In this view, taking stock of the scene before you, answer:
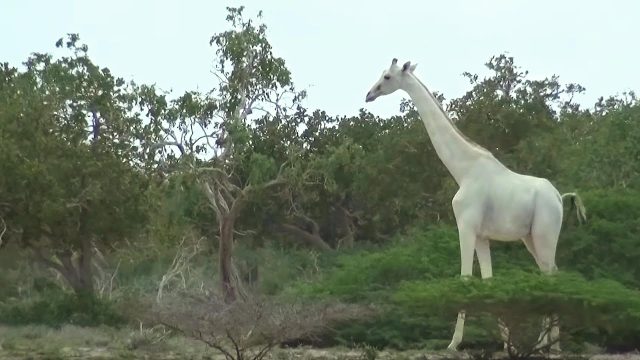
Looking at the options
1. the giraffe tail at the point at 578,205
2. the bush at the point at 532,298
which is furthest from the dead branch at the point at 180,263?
the bush at the point at 532,298

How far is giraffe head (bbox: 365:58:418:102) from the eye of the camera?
1284 centimetres

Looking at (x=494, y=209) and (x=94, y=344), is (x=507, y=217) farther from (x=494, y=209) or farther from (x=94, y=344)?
(x=94, y=344)

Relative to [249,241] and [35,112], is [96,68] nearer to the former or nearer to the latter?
[35,112]

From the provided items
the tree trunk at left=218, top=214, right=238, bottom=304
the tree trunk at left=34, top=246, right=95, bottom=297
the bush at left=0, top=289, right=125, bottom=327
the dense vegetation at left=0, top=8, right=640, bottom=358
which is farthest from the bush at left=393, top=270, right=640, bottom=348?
the tree trunk at left=34, top=246, right=95, bottom=297

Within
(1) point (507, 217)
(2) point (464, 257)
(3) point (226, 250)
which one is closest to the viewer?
(2) point (464, 257)

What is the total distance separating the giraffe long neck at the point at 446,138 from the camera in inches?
491

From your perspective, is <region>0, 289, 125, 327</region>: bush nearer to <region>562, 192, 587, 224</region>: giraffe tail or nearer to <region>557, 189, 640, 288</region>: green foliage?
<region>557, 189, 640, 288</region>: green foliage

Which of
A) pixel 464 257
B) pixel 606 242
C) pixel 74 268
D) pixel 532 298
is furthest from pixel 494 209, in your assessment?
pixel 74 268

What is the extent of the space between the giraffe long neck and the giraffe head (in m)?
0.10

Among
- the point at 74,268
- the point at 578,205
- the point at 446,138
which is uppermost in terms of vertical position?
the point at 446,138

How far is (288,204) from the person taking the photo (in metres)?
32.0

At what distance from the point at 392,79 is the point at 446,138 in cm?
101

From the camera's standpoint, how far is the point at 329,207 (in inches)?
1336

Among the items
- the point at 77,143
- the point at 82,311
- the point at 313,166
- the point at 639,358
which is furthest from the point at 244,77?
the point at 639,358
